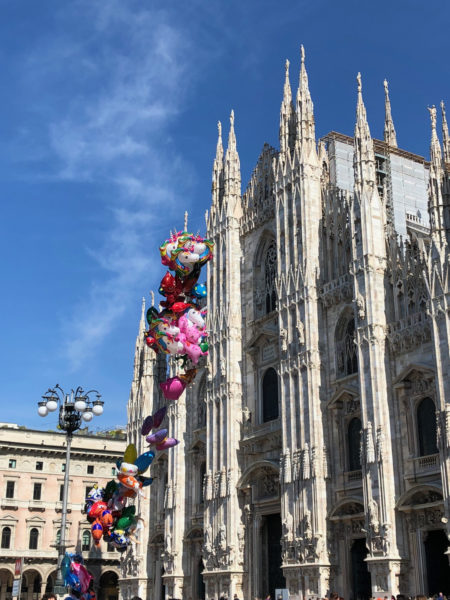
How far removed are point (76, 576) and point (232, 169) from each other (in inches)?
1184

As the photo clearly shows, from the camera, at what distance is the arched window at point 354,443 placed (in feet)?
105

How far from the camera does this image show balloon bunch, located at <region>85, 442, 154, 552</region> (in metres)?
20.2

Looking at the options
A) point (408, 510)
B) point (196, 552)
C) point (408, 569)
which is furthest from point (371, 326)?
point (196, 552)

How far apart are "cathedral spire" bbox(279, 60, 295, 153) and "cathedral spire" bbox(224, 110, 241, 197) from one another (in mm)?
4897

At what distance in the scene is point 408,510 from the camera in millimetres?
28500

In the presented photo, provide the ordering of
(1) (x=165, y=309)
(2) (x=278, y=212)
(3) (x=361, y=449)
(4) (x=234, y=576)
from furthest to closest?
(2) (x=278, y=212)
(4) (x=234, y=576)
(3) (x=361, y=449)
(1) (x=165, y=309)

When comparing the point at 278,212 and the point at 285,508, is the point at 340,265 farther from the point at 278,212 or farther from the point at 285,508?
the point at 285,508

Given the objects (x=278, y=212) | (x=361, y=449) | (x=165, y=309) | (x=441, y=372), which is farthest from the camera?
(x=278, y=212)

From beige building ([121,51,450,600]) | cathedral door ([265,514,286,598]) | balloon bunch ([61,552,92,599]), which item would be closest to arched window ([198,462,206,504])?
beige building ([121,51,450,600])

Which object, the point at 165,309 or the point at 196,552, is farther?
the point at 196,552

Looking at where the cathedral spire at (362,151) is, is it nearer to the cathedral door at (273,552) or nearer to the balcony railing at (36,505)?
the cathedral door at (273,552)

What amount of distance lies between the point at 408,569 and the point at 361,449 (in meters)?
4.54

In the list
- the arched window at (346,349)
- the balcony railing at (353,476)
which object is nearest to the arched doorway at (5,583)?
the balcony railing at (353,476)

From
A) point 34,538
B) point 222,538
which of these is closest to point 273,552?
point 222,538
